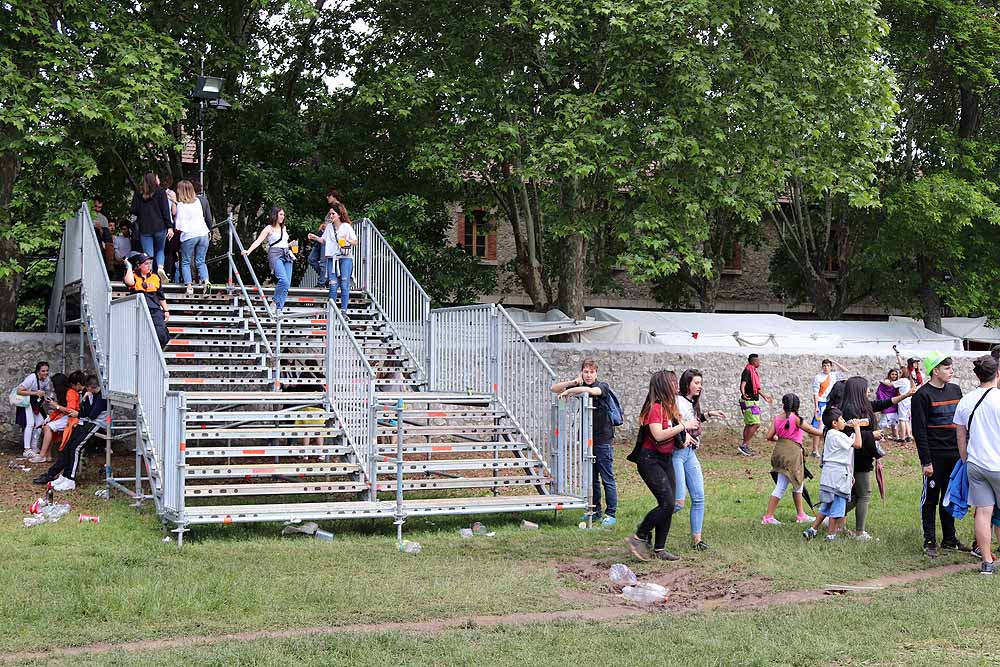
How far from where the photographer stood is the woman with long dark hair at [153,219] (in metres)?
16.9

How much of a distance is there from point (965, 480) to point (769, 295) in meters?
30.6

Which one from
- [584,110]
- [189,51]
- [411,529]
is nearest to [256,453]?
[411,529]

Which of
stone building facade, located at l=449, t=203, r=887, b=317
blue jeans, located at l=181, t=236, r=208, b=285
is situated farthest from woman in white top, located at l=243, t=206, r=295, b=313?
stone building facade, located at l=449, t=203, r=887, b=317

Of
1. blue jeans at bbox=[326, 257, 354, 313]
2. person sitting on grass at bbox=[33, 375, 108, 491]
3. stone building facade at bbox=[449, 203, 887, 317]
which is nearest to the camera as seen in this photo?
person sitting on grass at bbox=[33, 375, 108, 491]

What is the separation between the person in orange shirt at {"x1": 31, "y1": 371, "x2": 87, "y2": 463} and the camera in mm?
16266

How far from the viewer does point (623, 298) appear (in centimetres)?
3706

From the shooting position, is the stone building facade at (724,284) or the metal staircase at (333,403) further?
the stone building facade at (724,284)

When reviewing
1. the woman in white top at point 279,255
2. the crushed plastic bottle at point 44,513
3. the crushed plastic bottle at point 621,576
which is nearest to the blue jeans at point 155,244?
the woman in white top at point 279,255

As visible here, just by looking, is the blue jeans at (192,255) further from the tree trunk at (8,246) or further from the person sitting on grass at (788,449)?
the person sitting on grass at (788,449)

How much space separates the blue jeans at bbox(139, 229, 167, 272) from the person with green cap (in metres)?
10.9

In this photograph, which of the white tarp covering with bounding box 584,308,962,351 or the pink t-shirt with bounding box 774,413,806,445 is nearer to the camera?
the pink t-shirt with bounding box 774,413,806,445

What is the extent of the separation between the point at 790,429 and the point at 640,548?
2.87 metres

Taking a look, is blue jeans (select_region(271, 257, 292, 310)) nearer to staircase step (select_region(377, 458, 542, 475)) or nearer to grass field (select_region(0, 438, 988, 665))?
staircase step (select_region(377, 458, 542, 475))

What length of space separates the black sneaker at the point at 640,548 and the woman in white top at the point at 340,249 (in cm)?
801
